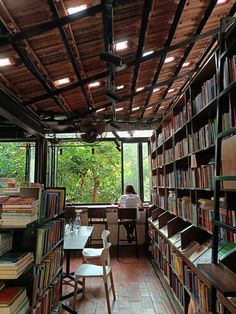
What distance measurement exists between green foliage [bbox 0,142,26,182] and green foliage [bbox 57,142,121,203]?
112cm

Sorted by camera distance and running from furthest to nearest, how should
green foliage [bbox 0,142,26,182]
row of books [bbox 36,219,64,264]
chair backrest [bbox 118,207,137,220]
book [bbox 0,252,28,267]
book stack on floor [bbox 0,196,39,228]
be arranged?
green foliage [bbox 0,142,26,182] → chair backrest [bbox 118,207,137,220] → row of books [bbox 36,219,64,264] → book stack on floor [bbox 0,196,39,228] → book [bbox 0,252,28,267]

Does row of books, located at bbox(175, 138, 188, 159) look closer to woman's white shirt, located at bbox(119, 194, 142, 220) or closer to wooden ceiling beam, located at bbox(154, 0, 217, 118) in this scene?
wooden ceiling beam, located at bbox(154, 0, 217, 118)

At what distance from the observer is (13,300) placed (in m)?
1.71

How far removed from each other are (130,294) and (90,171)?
15.6 feet

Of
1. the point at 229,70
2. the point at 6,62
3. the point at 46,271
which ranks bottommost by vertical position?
the point at 46,271

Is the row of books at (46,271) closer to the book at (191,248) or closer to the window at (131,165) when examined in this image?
the book at (191,248)

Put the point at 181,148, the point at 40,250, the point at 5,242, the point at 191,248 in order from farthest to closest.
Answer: the point at 181,148 → the point at 191,248 → the point at 40,250 → the point at 5,242

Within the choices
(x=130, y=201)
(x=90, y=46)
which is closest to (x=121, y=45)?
(x=90, y=46)

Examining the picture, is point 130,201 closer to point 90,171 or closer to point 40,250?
point 90,171

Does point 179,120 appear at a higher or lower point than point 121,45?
lower

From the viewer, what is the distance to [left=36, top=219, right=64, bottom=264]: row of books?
6.70 feet

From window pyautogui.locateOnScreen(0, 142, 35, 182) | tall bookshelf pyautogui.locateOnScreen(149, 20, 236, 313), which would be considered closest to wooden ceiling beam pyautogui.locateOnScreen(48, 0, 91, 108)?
tall bookshelf pyautogui.locateOnScreen(149, 20, 236, 313)

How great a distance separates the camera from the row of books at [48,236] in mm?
2043

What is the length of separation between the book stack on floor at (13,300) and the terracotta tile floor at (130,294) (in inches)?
54.5
